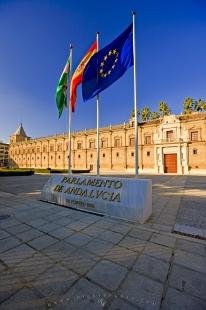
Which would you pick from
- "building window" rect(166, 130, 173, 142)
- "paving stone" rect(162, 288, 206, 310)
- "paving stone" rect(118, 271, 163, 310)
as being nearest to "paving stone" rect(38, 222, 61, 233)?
"paving stone" rect(118, 271, 163, 310)

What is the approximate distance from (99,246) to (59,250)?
76 centimetres

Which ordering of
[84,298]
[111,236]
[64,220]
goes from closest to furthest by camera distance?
[84,298] → [111,236] → [64,220]

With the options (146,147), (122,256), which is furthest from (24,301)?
(146,147)

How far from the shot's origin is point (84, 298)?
6.83ft

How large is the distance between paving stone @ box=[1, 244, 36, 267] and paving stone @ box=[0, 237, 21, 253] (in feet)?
0.45

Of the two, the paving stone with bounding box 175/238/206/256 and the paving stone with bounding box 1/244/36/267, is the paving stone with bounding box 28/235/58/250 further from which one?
the paving stone with bounding box 175/238/206/256

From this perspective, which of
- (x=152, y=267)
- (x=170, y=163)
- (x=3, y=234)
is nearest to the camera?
(x=152, y=267)

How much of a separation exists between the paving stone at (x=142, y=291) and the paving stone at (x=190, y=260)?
2.54 ft

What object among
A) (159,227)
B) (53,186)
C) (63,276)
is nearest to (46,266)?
(63,276)

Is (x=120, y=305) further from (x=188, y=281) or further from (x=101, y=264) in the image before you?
(x=188, y=281)

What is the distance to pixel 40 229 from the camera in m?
4.38

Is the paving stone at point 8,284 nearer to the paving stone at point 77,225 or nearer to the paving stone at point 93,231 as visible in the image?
the paving stone at point 93,231

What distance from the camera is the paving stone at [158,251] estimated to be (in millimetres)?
3098

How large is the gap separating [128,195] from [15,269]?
3.37 m
